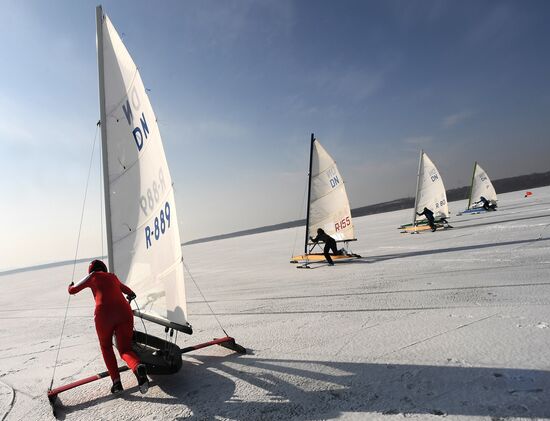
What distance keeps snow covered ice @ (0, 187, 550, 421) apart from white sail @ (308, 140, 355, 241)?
5.35 metres

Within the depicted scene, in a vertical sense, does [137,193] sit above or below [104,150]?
below

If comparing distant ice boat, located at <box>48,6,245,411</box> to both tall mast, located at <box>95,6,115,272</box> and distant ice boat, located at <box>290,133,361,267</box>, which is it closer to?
tall mast, located at <box>95,6,115,272</box>

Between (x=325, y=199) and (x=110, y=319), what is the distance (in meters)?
10.4

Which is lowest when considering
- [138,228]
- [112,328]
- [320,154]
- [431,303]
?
[431,303]

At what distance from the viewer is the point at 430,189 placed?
65.8ft

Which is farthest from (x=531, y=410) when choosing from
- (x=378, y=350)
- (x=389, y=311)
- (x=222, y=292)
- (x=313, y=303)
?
(x=222, y=292)

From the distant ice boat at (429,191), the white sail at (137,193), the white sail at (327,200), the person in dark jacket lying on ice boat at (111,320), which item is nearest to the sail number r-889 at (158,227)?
the white sail at (137,193)

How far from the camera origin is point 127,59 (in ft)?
15.0

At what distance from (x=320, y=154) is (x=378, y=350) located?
10.1 meters

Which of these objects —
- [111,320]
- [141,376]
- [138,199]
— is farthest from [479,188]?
[141,376]

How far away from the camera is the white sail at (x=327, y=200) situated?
13234mm

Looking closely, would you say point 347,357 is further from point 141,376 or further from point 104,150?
point 104,150

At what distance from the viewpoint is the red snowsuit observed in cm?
366

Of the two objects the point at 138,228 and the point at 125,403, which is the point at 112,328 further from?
the point at 138,228
